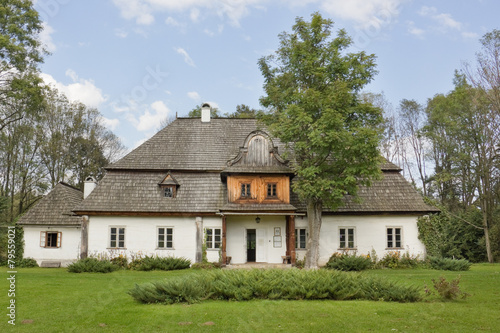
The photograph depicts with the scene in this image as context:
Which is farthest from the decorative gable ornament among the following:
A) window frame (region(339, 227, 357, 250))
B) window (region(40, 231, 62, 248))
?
window (region(40, 231, 62, 248))

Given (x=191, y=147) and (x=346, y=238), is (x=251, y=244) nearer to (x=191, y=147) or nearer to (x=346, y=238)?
(x=346, y=238)

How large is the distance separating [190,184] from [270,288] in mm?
12192

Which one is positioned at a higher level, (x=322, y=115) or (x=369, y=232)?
(x=322, y=115)

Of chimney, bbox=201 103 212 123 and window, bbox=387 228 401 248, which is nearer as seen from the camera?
window, bbox=387 228 401 248

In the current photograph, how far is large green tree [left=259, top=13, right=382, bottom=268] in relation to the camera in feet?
60.5

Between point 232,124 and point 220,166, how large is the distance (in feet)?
12.9

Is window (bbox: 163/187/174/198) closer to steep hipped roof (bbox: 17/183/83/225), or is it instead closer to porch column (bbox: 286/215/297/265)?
steep hipped roof (bbox: 17/183/83/225)

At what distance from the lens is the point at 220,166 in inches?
942

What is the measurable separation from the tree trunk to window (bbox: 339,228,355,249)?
10.9ft

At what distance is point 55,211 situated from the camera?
26.1 meters

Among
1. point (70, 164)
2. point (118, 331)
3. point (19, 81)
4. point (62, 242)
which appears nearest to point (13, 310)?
point (118, 331)

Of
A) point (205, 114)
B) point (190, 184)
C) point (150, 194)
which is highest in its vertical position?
point (205, 114)

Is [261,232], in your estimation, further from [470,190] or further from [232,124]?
[470,190]

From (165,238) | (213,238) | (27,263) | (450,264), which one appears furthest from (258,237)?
(27,263)
